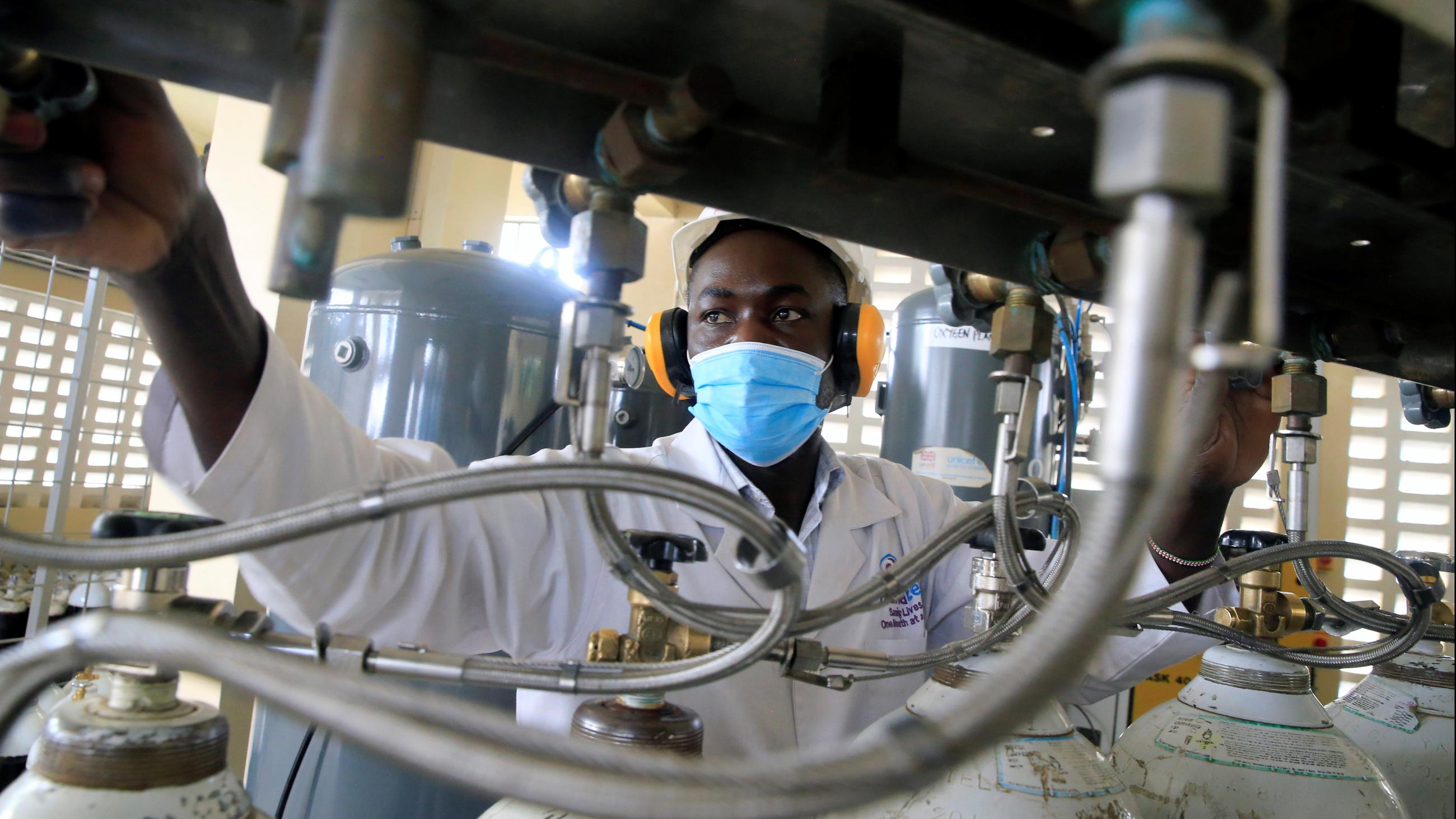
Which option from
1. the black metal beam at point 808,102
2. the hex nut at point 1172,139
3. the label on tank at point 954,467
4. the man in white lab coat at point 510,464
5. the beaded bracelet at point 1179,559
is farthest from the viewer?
the label on tank at point 954,467

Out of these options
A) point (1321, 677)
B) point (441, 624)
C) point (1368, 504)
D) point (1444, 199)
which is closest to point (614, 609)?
point (441, 624)

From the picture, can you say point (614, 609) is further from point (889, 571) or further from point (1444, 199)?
point (1444, 199)

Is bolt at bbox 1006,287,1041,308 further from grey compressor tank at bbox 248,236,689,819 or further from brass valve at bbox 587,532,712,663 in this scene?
grey compressor tank at bbox 248,236,689,819

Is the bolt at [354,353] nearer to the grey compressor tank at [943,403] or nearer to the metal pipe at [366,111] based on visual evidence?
the grey compressor tank at [943,403]

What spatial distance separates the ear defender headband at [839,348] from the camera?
1.02 metres

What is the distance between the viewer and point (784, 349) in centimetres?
95

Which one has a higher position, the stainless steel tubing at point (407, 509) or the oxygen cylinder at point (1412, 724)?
the stainless steel tubing at point (407, 509)

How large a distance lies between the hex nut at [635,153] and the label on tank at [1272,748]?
64 cm

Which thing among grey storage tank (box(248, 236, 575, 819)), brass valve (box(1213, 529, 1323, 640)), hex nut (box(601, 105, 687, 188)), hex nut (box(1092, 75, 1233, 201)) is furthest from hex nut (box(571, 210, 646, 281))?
grey storage tank (box(248, 236, 575, 819))

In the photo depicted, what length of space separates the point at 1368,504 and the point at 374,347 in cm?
208

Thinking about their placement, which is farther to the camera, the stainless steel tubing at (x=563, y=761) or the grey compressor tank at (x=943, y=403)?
the grey compressor tank at (x=943, y=403)

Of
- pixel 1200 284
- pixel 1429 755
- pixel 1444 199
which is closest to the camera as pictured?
pixel 1444 199

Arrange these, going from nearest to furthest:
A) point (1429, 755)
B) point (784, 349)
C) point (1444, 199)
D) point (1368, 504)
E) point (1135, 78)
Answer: point (1135, 78)
point (1444, 199)
point (1429, 755)
point (784, 349)
point (1368, 504)

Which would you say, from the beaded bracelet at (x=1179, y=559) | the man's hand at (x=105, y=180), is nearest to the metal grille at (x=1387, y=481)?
the beaded bracelet at (x=1179, y=559)
